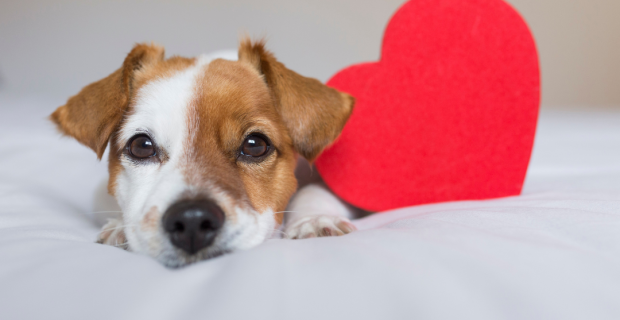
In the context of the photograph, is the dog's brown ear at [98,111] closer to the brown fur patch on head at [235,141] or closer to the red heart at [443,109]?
the brown fur patch on head at [235,141]

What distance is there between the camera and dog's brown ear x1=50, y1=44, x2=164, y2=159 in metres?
1.53

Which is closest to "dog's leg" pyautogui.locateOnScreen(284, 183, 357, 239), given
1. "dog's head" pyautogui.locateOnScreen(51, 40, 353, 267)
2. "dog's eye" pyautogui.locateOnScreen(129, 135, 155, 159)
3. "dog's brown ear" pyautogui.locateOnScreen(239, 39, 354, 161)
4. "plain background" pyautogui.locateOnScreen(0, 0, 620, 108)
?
"dog's head" pyautogui.locateOnScreen(51, 40, 353, 267)

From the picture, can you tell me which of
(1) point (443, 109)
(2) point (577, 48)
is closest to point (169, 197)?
(1) point (443, 109)

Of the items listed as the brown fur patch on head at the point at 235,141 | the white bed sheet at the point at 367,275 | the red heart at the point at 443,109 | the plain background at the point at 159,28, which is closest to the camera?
the white bed sheet at the point at 367,275

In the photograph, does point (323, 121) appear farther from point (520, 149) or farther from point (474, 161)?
point (520, 149)

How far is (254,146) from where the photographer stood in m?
1.56

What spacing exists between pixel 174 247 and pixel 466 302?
821 mm

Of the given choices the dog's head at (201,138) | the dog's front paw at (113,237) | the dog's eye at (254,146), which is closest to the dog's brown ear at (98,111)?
the dog's head at (201,138)

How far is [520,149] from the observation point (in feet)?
6.35

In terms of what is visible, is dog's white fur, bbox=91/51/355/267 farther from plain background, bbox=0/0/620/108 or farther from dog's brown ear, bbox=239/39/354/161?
plain background, bbox=0/0/620/108

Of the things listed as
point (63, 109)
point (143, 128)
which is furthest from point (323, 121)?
point (63, 109)

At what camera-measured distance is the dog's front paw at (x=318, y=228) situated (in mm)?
1498

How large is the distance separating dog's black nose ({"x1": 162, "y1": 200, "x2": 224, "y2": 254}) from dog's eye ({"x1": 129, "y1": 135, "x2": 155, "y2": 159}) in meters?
0.42

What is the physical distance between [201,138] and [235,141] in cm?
13
